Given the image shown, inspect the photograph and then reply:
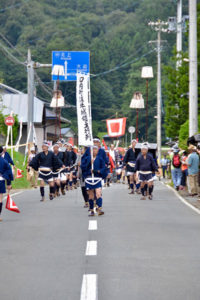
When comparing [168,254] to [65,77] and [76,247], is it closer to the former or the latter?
[76,247]

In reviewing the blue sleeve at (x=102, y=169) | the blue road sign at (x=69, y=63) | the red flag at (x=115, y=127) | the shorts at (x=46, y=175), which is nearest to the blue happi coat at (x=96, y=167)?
the blue sleeve at (x=102, y=169)

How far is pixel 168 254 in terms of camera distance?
897 centimetres

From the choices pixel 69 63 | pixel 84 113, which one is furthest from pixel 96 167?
pixel 69 63

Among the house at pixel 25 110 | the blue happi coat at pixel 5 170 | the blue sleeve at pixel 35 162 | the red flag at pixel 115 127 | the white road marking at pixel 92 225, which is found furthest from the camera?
the house at pixel 25 110

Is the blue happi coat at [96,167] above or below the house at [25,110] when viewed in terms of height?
below

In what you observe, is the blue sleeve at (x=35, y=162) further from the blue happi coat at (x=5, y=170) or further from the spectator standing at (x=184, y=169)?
the spectator standing at (x=184, y=169)

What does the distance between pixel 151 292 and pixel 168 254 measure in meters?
2.48

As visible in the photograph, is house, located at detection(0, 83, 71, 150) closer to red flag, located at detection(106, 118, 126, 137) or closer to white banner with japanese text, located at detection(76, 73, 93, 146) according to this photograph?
red flag, located at detection(106, 118, 126, 137)

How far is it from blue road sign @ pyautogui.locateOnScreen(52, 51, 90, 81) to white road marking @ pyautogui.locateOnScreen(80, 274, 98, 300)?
30.0m

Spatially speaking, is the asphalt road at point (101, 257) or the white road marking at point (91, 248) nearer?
the asphalt road at point (101, 257)

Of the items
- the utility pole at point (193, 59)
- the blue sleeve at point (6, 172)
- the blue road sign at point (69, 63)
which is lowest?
the blue sleeve at point (6, 172)

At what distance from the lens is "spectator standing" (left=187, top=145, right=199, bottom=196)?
71.7 ft

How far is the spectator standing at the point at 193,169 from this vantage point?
21.9 meters

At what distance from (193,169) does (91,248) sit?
13.0 meters
